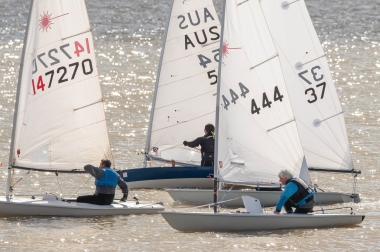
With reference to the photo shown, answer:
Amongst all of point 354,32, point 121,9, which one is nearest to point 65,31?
point 354,32

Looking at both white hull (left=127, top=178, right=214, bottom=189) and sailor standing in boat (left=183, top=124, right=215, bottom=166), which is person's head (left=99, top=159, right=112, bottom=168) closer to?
sailor standing in boat (left=183, top=124, right=215, bottom=166)

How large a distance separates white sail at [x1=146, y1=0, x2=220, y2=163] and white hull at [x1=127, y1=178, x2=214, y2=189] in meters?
1.13

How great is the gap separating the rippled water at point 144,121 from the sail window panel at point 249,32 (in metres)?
2.73

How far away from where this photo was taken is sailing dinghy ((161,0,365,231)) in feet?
48.9

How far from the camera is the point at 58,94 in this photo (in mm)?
16625

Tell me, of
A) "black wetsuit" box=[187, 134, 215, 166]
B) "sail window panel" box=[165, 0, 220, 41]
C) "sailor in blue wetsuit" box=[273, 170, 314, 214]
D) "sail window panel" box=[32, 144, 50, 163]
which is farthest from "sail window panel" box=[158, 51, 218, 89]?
"sailor in blue wetsuit" box=[273, 170, 314, 214]

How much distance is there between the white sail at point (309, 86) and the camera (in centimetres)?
1842

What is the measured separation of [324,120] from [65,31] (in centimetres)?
510

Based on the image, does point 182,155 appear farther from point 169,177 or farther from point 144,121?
point 144,121

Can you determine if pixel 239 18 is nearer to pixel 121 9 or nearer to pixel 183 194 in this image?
pixel 183 194

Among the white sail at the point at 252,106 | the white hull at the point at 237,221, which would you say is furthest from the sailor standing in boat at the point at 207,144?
the white hull at the point at 237,221

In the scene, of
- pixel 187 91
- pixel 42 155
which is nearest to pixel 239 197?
pixel 42 155

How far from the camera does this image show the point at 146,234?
15.1m

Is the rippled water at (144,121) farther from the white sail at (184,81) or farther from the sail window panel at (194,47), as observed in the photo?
the sail window panel at (194,47)
